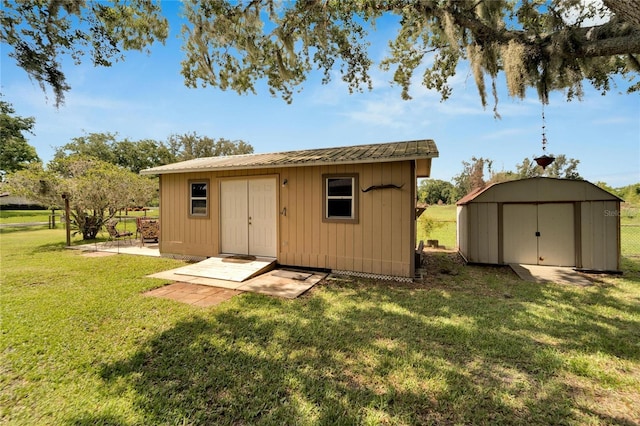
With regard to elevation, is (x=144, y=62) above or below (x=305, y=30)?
below

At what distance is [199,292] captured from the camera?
4.79 metres

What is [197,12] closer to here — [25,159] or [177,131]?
[177,131]

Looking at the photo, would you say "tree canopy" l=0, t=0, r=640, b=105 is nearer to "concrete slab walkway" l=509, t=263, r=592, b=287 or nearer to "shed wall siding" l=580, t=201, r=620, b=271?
"shed wall siding" l=580, t=201, r=620, b=271

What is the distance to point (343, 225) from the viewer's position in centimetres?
611

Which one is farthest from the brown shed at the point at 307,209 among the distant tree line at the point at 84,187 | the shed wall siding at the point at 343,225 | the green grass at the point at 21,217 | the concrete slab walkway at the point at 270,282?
the green grass at the point at 21,217

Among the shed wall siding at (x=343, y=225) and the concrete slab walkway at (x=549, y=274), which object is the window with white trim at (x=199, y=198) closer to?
the shed wall siding at (x=343, y=225)

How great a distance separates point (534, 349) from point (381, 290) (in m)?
2.40

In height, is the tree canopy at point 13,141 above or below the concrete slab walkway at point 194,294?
above

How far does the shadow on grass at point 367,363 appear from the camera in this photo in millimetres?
2016

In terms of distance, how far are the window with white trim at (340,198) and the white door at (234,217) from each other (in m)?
2.38

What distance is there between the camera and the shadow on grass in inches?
79.4

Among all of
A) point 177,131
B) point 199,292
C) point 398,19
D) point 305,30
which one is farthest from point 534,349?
point 177,131

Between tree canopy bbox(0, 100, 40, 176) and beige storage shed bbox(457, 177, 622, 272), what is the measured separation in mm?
38567

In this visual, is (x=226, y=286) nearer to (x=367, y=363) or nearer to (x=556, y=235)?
(x=367, y=363)
